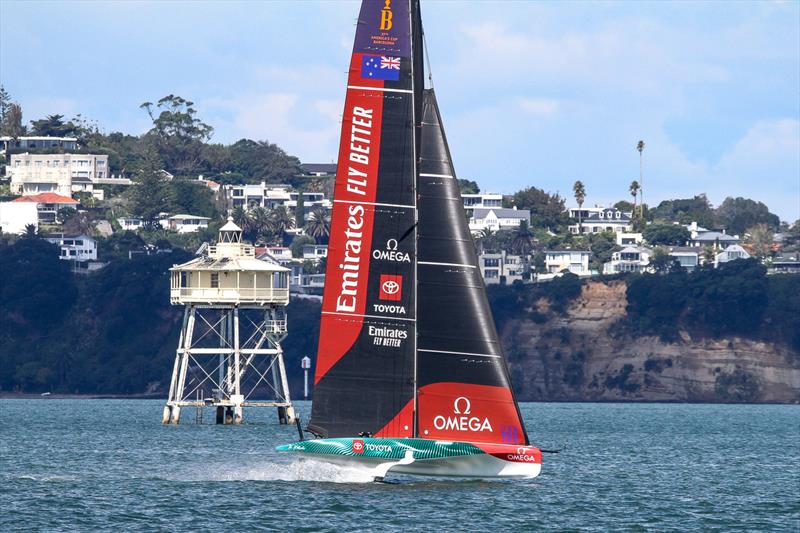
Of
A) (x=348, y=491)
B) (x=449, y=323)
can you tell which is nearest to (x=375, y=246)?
(x=449, y=323)

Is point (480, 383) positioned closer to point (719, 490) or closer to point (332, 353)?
point (332, 353)

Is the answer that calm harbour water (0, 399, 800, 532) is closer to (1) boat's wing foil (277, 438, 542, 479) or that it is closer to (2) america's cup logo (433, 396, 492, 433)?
(1) boat's wing foil (277, 438, 542, 479)

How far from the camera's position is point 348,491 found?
43.1 m

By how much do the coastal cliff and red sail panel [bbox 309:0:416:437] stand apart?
134013 mm

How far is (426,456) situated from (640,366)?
13633 centimetres

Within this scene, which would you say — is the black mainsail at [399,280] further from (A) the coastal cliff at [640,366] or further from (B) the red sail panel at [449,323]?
(A) the coastal cliff at [640,366]

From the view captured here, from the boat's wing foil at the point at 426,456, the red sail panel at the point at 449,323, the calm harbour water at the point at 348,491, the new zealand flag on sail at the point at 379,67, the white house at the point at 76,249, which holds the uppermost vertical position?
the white house at the point at 76,249

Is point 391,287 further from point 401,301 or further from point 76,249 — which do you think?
point 76,249

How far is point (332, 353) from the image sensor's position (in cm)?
4088

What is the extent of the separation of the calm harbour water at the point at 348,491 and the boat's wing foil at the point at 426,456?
2.30ft

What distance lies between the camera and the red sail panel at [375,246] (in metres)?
40.5

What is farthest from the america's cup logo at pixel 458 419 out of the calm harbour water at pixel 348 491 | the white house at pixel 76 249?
the white house at pixel 76 249

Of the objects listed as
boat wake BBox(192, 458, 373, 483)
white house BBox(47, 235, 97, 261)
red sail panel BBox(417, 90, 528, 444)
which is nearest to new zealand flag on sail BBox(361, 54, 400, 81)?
red sail panel BBox(417, 90, 528, 444)

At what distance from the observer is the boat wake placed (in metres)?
42.0
